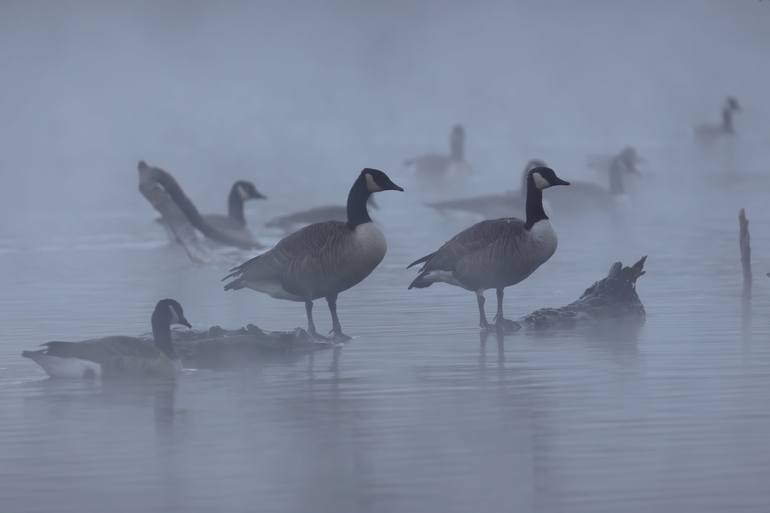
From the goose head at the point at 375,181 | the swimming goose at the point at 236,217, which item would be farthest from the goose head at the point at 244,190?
the goose head at the point at 375,181

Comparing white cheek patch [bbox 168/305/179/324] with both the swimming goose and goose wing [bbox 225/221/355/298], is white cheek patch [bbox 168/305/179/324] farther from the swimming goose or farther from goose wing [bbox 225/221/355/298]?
the swimming goose

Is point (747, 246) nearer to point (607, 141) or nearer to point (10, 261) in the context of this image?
point (10, 261)

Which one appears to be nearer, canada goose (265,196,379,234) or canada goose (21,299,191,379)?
canada goose (21,299,191,379)

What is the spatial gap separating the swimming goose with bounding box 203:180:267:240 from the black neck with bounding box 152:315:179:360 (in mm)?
14894

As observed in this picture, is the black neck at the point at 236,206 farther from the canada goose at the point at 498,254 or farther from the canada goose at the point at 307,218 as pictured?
the canada goose at the point at 498,254

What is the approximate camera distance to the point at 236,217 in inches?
1362

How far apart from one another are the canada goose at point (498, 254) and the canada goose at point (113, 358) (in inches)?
154

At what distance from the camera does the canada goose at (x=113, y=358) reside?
1792 centimetres

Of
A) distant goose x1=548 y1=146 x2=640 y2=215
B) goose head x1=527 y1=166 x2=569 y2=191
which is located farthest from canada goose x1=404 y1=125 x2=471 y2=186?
goose head x1=527 y1=166 x2=569 y2=191

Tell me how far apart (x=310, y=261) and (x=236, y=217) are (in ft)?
46.2

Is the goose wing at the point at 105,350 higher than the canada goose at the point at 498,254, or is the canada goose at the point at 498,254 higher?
the canada goose at the point at 498,254

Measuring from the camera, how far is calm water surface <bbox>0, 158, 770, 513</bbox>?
13.2 meters

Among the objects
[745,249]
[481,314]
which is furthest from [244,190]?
[481,314]

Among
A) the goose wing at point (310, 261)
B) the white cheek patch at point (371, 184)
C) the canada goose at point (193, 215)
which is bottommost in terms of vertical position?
the goose wing at point (310, 261)
